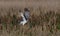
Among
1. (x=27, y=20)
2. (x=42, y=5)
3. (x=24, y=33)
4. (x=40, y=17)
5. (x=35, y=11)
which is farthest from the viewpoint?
(x=42, y=5)

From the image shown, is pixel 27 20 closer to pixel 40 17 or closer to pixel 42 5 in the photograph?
pixel 40 17

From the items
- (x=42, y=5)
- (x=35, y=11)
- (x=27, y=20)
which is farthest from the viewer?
(x=42, y=5)

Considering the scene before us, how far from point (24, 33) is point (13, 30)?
46 cm

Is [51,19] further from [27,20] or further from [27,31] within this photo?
[27,31]

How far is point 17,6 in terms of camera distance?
1202cm

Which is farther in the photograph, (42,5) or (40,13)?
(42,5)

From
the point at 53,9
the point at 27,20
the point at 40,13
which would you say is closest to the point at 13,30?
the point at 27,20

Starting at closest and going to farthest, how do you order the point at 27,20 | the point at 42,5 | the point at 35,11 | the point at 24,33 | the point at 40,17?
the point at 24,33
the point at 27,20
the point at 40,17
the point at 35,11
the point at 42,5

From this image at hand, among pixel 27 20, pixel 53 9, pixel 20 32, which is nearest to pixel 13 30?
pixel 20 32

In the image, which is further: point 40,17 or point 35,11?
point 35,11

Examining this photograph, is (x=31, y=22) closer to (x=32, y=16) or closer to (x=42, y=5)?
(x=32, y=16)

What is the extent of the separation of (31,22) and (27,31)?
4.79 feet

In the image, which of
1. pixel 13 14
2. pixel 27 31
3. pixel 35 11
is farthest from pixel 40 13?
pixel 27 31

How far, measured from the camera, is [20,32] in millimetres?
7754
